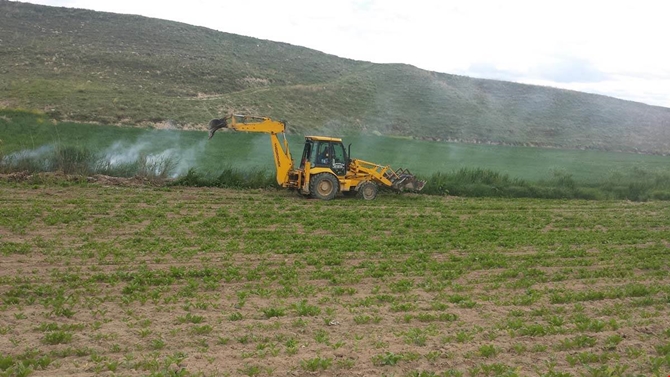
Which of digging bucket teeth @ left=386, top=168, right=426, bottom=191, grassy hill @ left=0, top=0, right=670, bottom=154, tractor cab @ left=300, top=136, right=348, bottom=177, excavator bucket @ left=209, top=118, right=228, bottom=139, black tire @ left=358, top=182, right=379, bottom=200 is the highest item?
grassy hill @ left=0, top=0, right=670, bottom=154

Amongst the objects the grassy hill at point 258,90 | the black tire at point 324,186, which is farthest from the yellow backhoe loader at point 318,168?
the grassy hill at point 258,90

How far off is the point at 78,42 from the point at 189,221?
47.8 meters

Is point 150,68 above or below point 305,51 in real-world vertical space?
below

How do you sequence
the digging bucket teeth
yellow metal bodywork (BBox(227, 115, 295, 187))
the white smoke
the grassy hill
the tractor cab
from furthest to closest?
1. the grassy hill
2. the white smoke
3. the digging bucket teeth
4. the tractor cab
5. yellow metal bodywork (BBox(227, 115, 295, 187))

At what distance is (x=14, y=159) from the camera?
2070 centimetres

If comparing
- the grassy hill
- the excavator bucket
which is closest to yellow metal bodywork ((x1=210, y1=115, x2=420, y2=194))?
the excavator bucket

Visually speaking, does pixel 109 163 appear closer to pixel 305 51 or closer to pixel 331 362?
pixel 331 362

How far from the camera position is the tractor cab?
2086 centimetres

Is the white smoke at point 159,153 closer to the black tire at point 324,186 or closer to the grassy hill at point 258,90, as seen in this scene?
the black tire at point 324,186

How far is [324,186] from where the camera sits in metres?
20.7

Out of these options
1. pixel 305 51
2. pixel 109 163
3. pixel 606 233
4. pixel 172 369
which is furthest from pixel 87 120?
pixel 305 51

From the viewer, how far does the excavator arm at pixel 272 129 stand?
786 inches

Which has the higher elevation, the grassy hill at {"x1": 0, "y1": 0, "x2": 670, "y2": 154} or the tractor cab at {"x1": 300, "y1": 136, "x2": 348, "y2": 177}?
the grassy hill at {"x1": 0, "y1": 0, "x2": 670, "y2": 154}

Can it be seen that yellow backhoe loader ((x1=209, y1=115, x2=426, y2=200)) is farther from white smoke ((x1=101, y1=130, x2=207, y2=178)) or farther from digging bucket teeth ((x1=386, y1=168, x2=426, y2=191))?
white smoke ((x1=101, y1=130, x2=207, y2=178))
